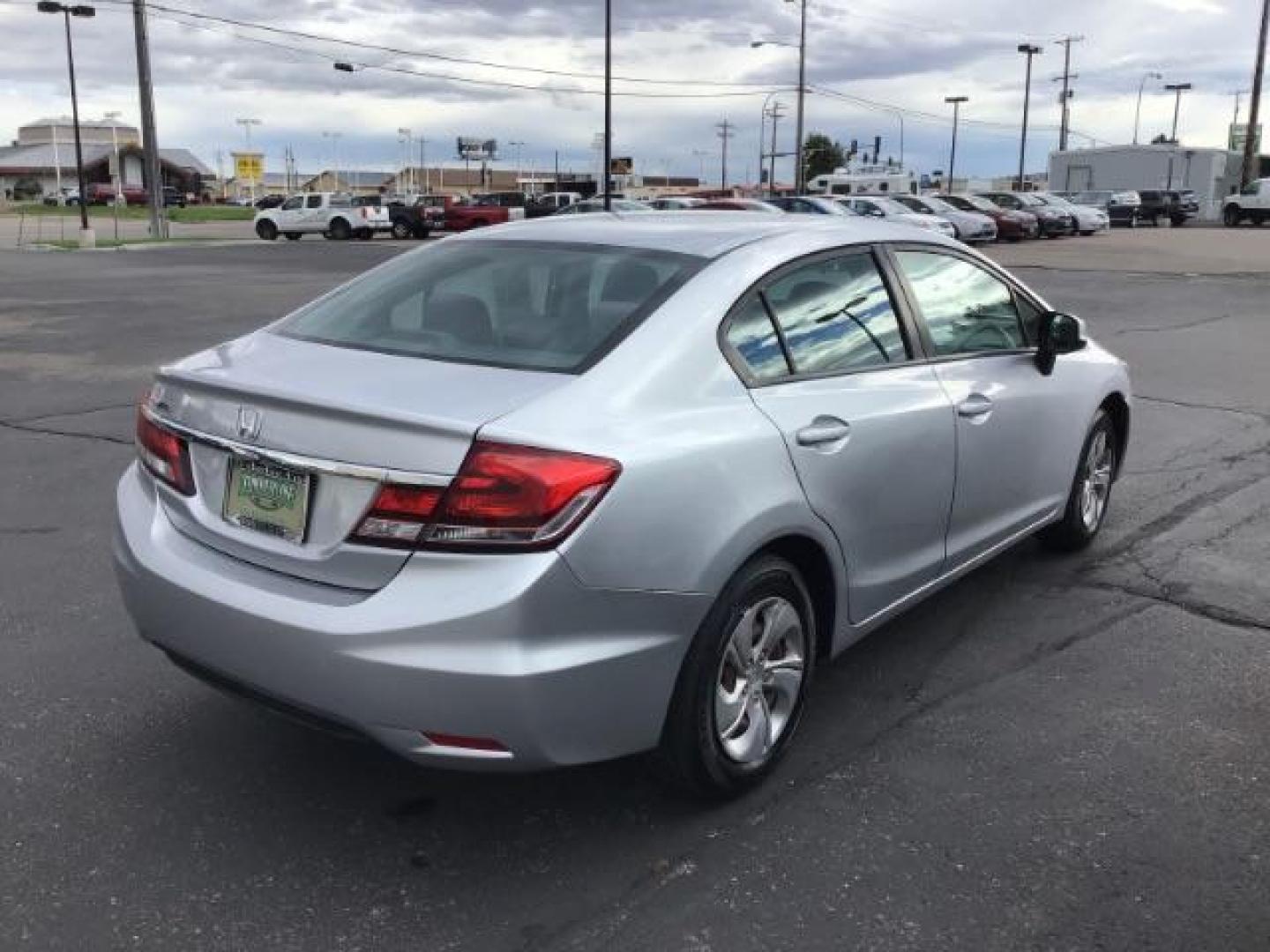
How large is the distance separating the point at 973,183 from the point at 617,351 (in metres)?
115

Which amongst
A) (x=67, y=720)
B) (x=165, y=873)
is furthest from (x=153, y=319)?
(x=165, y=873)

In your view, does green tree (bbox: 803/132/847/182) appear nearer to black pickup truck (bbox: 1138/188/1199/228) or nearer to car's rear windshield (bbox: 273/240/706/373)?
black pickup truck (bbox: 1138/188/1199/228)

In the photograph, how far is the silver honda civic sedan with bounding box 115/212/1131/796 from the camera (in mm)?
2611

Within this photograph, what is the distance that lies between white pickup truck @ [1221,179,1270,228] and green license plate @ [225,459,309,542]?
54.6 metres

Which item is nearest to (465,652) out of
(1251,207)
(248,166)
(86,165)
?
(1251,207)

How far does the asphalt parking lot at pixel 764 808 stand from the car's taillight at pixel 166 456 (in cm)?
87

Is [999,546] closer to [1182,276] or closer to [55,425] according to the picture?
[55,425]

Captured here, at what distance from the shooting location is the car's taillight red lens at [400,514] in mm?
2611

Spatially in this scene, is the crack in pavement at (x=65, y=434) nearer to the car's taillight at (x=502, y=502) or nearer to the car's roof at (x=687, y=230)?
the car's roof at (x=687, y=230)

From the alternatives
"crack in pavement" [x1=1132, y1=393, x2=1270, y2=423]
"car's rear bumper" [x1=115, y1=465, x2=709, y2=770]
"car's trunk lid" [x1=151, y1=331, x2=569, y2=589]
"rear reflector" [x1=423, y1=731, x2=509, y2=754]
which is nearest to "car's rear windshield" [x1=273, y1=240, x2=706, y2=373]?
"car's trunk lid" [x1=151, y1=331, x2=569, y2=589]

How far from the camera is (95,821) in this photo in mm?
3102

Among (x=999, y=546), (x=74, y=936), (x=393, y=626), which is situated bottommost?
(x=74, y=936)

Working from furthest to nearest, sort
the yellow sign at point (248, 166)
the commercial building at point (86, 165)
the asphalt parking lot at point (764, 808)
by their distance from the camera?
the commercial building at point (86, 165), the yellow sign at point (248, 166), the asphalt parking lot at point (764, 808)

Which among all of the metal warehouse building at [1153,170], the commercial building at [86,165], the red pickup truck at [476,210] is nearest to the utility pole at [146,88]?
the red pickup truck at [476,210]
